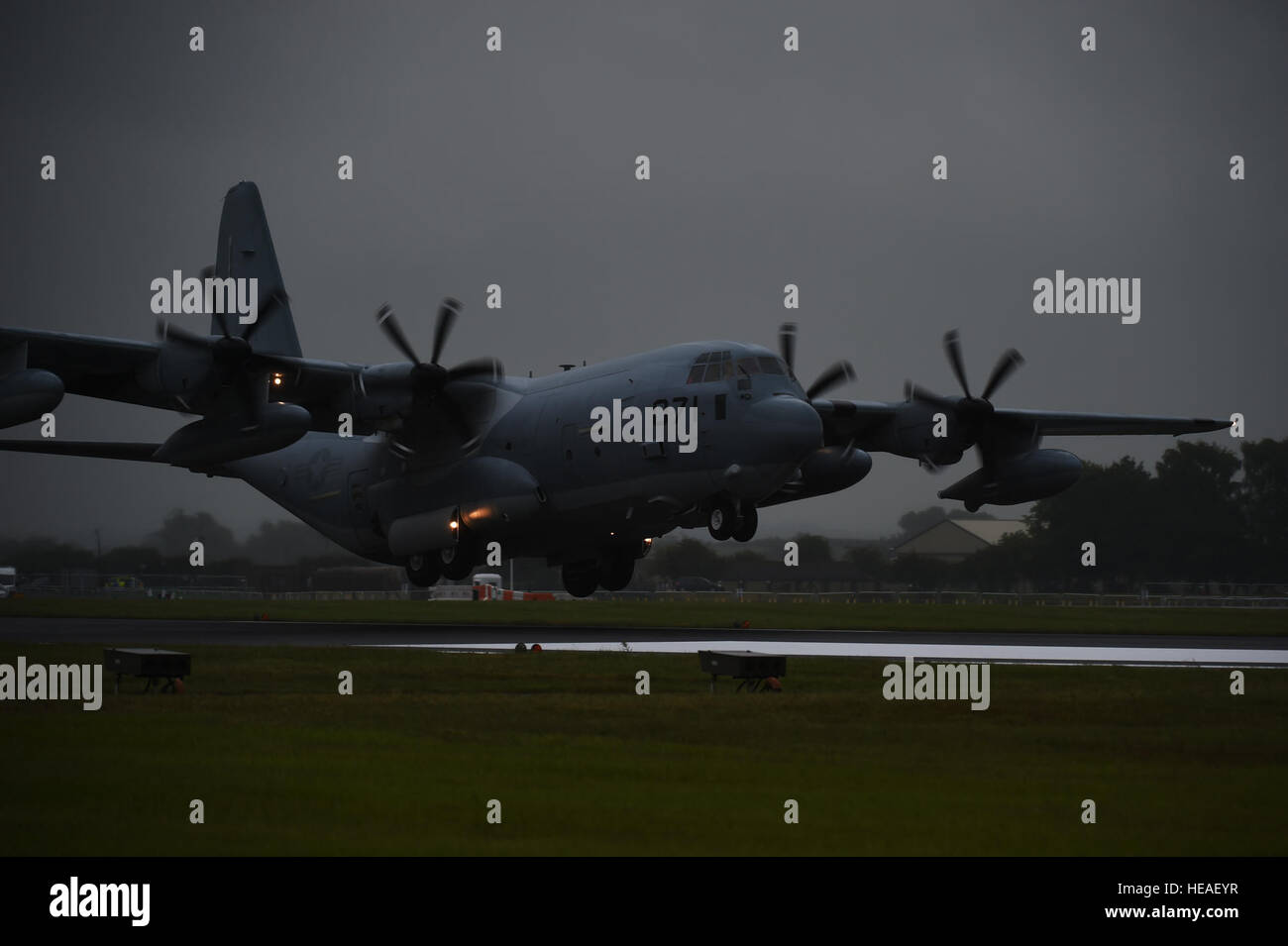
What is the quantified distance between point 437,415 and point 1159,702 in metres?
26.3

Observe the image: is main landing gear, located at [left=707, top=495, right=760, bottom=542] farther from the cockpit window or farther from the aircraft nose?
the cockpit window

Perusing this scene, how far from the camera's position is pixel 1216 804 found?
14109 mm

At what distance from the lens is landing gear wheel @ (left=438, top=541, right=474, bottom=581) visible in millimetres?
44500

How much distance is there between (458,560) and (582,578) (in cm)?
539

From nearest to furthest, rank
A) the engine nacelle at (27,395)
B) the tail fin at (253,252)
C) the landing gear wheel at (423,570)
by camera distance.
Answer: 1. the engine nacelle at (27,395)
2. the landing gear wheel at (423,570)
3. the tail fin at (253,252)

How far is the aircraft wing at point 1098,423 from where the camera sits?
48.7 meters

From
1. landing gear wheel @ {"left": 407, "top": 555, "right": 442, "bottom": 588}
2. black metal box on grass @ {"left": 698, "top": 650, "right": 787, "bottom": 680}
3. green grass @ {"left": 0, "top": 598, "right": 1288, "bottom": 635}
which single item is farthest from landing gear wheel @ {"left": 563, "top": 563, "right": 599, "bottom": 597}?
black metal box on grass @ {"left": 698, "top": 650, "right": 787, "bottom": 680}

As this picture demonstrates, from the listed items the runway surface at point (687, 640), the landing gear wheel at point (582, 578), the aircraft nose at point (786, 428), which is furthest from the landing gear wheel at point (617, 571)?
the aircraft nose at point (786, 428)

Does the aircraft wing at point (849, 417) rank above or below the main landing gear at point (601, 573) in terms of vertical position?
above

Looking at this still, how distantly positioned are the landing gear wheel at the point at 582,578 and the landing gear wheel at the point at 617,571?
38 cm

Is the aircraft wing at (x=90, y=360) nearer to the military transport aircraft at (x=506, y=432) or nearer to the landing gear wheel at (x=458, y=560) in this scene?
the military transport aircraft at (x=506, y=432)

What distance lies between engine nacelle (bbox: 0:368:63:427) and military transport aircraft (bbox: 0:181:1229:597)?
0.05 m
